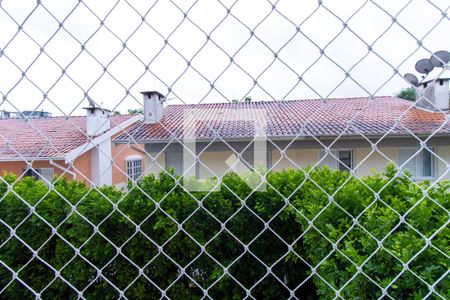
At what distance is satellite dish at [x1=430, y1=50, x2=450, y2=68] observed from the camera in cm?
82

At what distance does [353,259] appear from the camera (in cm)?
102

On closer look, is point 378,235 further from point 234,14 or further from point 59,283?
point 59,283

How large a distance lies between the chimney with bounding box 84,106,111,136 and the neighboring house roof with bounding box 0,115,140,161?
0.02 meters

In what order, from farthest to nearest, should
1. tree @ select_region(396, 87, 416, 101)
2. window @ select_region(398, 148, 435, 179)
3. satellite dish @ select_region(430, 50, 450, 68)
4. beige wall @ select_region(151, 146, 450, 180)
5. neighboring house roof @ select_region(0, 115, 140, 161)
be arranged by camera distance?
window @ select_region(398, 148, 435, 179), beige wall @ select_region(151, 146, 450, 180), neighboring house roof @ select_region(0, 115, 140, 161), tree @ select_region(396, 87, 416, 101), satellite dish @ select_region(430, 50, 450, 68)

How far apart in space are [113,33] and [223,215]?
1.54 meters

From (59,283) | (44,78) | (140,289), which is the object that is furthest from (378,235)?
(59,283)

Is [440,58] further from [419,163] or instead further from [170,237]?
[419,163]

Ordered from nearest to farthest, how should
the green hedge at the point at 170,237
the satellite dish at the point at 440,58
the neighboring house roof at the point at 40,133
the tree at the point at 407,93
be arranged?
the satellite dish at the point at 440,58, the tree at the point at 407,93, the neighboring house roof at the point at 40,133, the green hedge at the point at 170,237

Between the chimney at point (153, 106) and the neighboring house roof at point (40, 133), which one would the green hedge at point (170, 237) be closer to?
the neighboring house roof at point (40, 133)

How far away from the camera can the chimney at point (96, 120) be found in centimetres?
103

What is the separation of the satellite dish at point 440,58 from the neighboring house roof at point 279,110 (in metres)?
0.18

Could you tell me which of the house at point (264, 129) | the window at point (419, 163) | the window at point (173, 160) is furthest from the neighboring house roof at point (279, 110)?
the window at point (419, 163)

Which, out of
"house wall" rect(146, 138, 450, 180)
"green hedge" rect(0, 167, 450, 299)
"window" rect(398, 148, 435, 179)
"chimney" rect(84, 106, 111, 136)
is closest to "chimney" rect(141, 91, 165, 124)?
"chimney" rect(84, 106, 111, 136)

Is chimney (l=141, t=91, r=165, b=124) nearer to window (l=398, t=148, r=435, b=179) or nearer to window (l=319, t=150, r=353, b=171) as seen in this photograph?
window (l=319, t=150, r=353, b=171)
